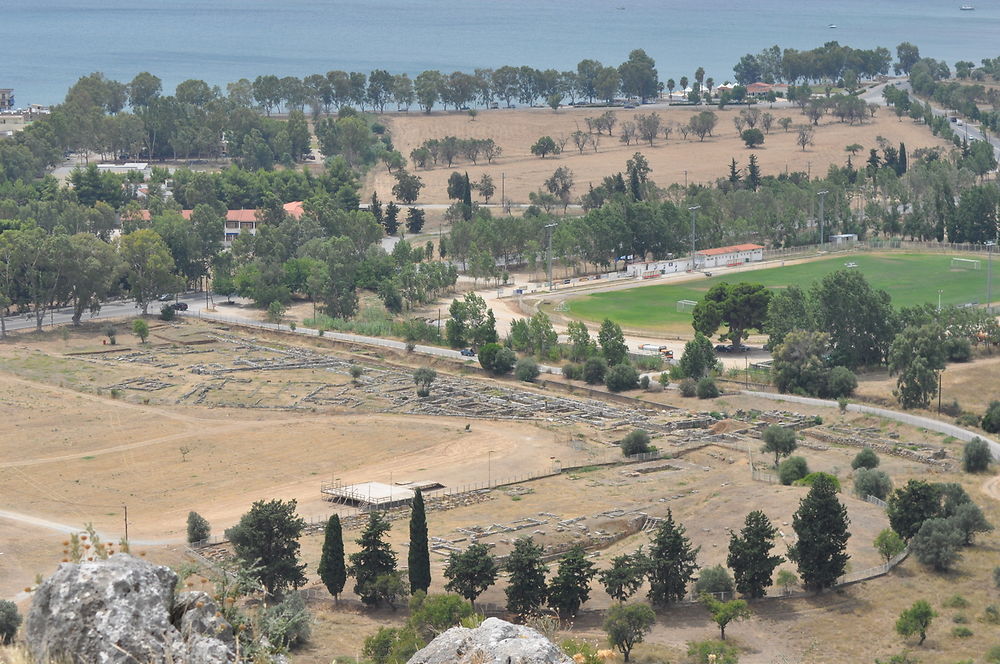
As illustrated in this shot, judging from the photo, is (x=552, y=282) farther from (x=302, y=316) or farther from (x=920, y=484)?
(x=920, y=484)

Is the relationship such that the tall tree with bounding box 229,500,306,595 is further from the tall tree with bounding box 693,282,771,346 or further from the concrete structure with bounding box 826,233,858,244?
the concrete structure with bounding box 826,233,858,244

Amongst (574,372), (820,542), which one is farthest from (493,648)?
(574,372)

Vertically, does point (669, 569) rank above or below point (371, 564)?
above

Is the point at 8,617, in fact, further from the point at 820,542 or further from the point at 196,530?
the point at 820,542

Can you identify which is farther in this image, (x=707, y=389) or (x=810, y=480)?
(x=707, y=389)

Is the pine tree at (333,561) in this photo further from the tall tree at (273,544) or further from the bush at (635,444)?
the bush at (635,444)

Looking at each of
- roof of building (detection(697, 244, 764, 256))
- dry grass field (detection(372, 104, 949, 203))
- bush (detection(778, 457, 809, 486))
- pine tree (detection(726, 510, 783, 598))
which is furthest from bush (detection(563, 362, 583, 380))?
dry grass field (detection(372, 104, 949, 203))

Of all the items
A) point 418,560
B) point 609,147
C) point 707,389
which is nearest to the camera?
point 418,560
